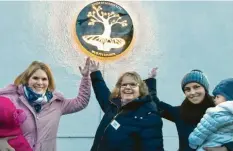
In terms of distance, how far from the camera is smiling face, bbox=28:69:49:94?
2.51m

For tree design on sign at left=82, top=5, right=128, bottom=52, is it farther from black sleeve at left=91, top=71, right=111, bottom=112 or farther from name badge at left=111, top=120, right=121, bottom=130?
name badge at left=111, top=120, right=121, bottom=130

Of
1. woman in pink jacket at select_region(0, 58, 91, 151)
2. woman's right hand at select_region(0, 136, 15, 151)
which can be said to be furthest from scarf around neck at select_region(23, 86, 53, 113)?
woman's right hand at select_region(0, 136, 15, 151)

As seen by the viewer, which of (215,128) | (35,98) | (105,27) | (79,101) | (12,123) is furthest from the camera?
(105,27)

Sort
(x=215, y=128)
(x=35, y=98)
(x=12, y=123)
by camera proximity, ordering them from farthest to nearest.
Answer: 1. (x=35, y=98)
2. (x=12, y=123)
3. (x=215, y=128)

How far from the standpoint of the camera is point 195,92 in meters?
2.50

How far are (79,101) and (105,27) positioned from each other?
844 mm

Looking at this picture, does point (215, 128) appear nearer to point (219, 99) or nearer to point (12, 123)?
point (219, 99)

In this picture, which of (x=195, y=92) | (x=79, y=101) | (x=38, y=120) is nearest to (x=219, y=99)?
(x=195, y=92)

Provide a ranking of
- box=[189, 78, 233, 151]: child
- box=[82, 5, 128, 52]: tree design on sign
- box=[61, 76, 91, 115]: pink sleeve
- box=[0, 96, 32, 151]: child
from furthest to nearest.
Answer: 1. box=[82, 5, 128, 52]: tree design on sign
2. box=[61, 76, 91, 115]: pink sleeve
3. box=[0, 96, 32, 151]: child
4. box=[189, 78, 233, 151]: child

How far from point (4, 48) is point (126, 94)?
4.15 ft

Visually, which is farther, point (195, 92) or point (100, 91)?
point (100, 91)

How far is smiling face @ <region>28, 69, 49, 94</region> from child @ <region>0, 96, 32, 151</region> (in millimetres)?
206

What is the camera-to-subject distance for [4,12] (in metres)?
3.27

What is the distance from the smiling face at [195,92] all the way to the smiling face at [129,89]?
0.33 meters
